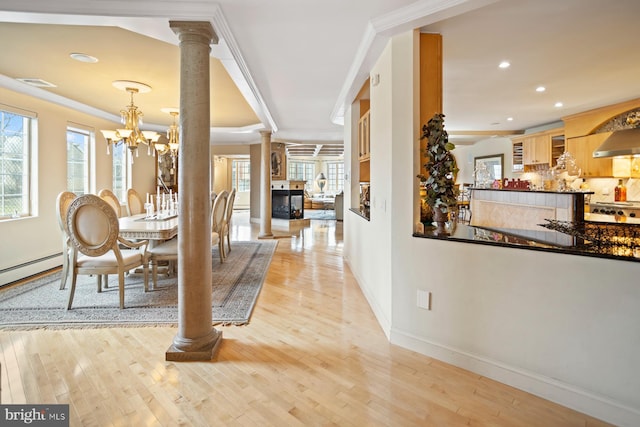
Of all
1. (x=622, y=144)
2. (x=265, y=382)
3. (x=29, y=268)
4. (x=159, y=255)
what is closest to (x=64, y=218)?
(x=159, y=255)

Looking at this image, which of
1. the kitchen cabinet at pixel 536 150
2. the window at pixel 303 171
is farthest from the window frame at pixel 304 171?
the kitchen cabinet at pixel 536 150

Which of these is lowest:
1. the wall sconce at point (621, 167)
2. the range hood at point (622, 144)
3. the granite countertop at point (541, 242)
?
the granite countertop at point (541, 242)

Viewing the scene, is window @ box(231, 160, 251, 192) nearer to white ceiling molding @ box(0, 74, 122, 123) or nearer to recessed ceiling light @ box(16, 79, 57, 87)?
white ceiling molding @ box(0, 74, 122, 123)

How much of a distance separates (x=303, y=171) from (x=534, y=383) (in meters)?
15.9

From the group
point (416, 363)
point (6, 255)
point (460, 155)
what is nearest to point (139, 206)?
point (6, 255)

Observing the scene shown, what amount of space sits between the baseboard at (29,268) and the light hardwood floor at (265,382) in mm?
2032

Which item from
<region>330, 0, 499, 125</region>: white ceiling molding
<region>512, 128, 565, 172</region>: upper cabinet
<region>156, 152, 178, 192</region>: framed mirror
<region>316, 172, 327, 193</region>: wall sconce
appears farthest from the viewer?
<region>316, 172, 327, 193</region>: wall sconce

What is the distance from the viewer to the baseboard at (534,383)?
1698mm

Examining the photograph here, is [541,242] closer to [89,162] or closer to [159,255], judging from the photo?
[159,255]

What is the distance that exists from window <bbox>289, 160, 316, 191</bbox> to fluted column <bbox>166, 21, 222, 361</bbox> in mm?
14668

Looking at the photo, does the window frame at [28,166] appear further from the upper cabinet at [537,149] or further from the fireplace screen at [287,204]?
the upper cabinet at [537,149]

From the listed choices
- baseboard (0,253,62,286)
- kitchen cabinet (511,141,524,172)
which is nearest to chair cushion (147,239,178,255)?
baseboard (0,253,62,286)

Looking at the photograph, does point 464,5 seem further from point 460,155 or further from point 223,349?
point 460,155

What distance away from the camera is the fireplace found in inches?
386
